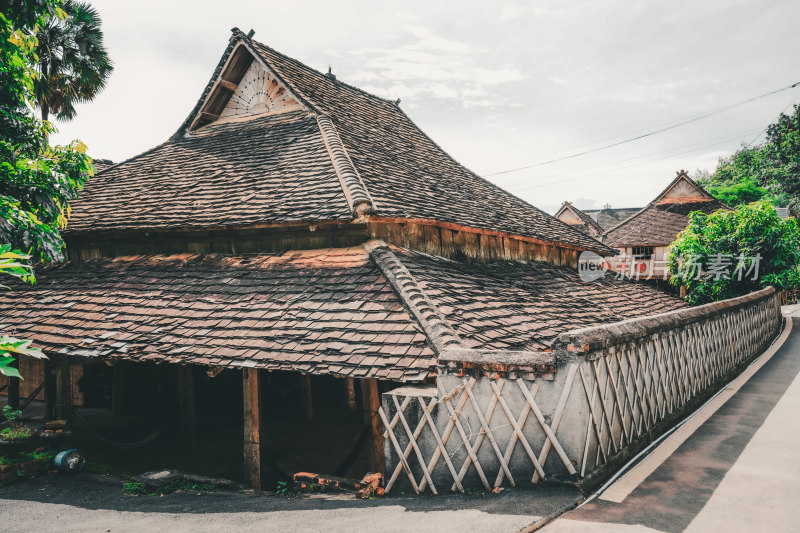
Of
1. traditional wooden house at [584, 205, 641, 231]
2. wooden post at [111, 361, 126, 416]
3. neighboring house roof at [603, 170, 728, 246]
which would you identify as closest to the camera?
wooden post at [111, 361, 126, 416]

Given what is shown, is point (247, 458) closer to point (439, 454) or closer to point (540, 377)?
point (439, 454)

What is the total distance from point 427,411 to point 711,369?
22.2 feet

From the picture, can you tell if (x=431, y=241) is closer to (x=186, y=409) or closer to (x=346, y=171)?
(x=346, y=171)

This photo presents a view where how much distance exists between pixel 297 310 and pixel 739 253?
1714cm

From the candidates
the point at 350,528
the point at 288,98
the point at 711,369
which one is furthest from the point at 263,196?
the point at 711,369

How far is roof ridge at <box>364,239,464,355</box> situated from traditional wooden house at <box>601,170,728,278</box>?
24587 millimetres

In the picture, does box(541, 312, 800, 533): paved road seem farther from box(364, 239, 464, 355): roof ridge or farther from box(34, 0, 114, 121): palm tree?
box(34, 0, 114, 121): palm tree

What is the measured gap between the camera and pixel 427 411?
5.09m

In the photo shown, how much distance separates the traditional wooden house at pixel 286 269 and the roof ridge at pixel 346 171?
4 cm

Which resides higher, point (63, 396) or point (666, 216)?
point (666, 216)

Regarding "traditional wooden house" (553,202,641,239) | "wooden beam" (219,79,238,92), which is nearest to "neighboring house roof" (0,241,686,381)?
"wooden beam" (219,79,238,92)

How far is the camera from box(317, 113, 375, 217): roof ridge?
291 inches

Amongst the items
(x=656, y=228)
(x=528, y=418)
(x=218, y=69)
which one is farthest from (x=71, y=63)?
(x=656, y=228)

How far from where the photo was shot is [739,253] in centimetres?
1722
